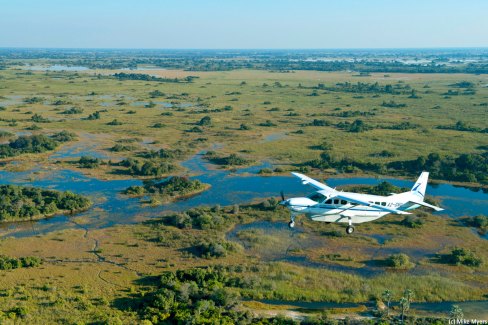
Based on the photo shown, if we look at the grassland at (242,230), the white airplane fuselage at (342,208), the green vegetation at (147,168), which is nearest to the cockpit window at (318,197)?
the white airplane fuselage at (342,208)

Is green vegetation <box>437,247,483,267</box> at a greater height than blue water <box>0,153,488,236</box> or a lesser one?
lesser

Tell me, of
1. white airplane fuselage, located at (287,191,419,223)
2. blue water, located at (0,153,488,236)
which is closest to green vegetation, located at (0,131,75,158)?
blue water, located at (0,153,488,236)

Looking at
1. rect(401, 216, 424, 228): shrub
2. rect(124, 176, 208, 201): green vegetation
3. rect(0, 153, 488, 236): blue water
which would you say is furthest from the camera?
rect(124, 176, 208, 201): green vegetation

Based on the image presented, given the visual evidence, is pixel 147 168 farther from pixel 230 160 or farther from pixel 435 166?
pixel 435 166

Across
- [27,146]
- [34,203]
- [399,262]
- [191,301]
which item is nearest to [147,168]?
[34,203]

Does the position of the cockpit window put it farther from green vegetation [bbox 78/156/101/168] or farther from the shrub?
green vegetation [bbox 78/156/101/168]

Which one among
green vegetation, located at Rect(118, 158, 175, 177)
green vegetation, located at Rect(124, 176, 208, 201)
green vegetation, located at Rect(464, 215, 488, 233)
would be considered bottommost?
green vegetation, located at Rect(464, 215, 488, 233)

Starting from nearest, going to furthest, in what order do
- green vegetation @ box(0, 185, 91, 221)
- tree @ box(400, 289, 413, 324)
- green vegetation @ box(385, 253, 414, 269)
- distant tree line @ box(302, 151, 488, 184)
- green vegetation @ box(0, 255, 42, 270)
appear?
tree @ box(400, 289, 413, 324)
green vegetation @ box(0, 255, 42, 270)
green vegetation @ box(385, 253, 414, 269)
green vegetation @ box(0, 185, 91, 221)
distant tree line @ box(302, 151, 488, 184)
